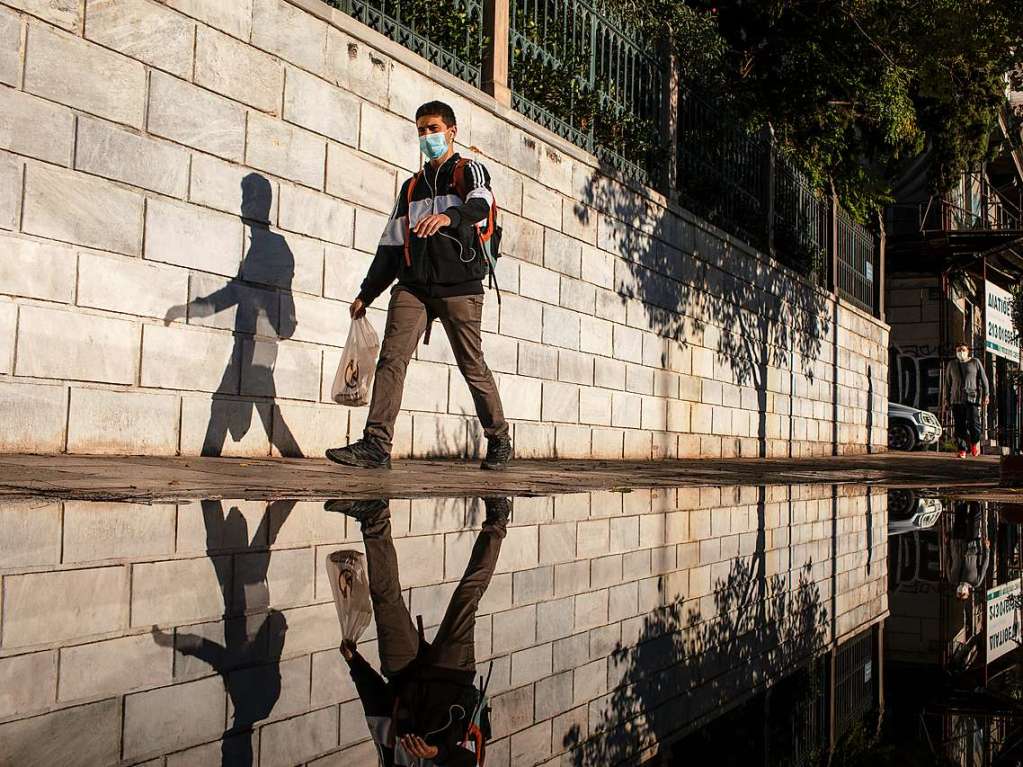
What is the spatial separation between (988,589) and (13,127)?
15.7 ft

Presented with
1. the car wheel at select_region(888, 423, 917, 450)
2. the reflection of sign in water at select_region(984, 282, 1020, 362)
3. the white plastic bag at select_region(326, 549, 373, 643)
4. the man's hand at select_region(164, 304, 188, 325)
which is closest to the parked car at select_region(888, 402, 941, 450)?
the car wheel at select_region(888, 423, 917, 450)

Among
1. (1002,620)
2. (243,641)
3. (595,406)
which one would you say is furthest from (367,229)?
(243,641)

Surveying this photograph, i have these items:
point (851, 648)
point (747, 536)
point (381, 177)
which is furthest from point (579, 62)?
point (851, 648)

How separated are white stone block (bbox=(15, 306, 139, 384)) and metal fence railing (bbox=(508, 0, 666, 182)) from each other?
16.6ft

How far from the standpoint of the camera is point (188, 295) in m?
7.08

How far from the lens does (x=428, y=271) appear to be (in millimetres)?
7137

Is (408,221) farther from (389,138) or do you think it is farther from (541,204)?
(541,204)

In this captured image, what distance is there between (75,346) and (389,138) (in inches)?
128

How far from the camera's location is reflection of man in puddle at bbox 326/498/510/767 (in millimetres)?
1519

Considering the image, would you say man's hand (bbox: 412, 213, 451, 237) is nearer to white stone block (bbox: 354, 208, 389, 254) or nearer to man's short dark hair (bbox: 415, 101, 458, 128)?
man's short dark hair (bbox: 415, 101, 458, 128)

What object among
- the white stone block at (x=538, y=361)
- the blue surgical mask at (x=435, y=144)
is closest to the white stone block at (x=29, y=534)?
the blue surgical mask at (x=435, y=144)

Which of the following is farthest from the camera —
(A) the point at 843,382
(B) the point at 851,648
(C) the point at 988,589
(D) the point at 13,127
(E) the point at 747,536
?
(A) the point at 843,382

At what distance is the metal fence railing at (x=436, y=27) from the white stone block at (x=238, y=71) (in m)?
1.08

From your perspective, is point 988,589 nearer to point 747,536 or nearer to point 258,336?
point 747,536
